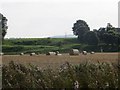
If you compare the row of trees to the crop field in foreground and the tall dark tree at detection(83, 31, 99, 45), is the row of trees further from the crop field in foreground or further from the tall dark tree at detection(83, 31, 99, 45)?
the crop field in foreground

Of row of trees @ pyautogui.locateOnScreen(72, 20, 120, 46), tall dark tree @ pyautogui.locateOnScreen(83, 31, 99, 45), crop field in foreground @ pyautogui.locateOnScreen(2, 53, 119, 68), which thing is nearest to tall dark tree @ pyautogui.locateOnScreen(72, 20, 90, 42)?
row of trees @ pyautogui.locateOnScreen(72, 20, 120, 46)

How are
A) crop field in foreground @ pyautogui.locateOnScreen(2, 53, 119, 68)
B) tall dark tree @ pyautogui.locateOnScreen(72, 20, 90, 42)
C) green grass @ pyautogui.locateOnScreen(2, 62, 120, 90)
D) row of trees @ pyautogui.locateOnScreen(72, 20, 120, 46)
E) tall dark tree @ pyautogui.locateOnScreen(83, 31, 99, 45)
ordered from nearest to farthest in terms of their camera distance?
green grass @ pyautogui.locateOnScreen(2, 62, 120, 90)
crop field in foreground @ pyautogui.locateOnScreen(2, 53, 119, 68)
row of trees @ pyautogui.locateOnScreen(72, 20, 120, 46)
tall dark tree @ pyautogui.locateOnScreen(83, 31, 99, 45)
tall dark tree @ pyautogui.locateOnScreen(72, 20, 90, 42)

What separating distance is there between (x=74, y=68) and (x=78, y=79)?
2.07 ft

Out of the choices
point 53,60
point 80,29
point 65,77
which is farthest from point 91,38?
point 65,77

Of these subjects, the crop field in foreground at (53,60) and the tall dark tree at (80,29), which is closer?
the crop field in foreground at (53,60)

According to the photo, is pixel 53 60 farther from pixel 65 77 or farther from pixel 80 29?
pixel 80 29

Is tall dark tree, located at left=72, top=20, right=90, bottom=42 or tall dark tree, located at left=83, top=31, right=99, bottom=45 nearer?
tall dark tree, located at left=83, top=31, right=99, bottom=45

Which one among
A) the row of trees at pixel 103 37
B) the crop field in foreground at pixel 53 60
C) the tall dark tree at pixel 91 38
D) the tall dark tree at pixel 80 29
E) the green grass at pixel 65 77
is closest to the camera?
the green grass at pixel 65 77

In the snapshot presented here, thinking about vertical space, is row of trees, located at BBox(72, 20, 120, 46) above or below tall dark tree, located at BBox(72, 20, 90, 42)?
below

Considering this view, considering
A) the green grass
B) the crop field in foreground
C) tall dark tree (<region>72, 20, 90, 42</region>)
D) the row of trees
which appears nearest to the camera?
the green grass

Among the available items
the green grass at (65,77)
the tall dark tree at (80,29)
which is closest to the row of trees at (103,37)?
the tall dark tree at (80,29)

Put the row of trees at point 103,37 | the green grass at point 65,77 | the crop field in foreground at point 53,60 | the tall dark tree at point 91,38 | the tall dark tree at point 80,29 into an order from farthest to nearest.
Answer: the tall dark tree at point 80,29 < the tall dark tree at point 91,38 < the row of trees at point 103,37 < the crop field in foreground at point 53,60 < the green grass at point 65,77

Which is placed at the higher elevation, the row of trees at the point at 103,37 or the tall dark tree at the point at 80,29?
the tall dark tree at the point at 80,29

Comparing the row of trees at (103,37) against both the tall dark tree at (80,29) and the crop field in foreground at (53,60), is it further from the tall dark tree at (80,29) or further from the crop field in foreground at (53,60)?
the crop field in foreground at (53,60)
